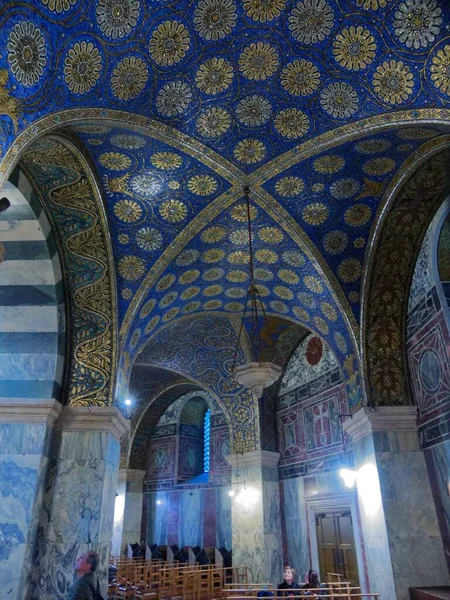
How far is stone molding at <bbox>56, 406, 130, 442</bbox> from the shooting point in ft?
21.6

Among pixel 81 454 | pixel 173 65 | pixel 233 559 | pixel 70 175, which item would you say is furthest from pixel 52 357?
pixel 233 559

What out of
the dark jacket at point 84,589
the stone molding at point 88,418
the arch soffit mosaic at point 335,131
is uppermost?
the arch soffit mosaic at point 335,131

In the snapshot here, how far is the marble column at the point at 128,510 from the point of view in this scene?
47.6ft

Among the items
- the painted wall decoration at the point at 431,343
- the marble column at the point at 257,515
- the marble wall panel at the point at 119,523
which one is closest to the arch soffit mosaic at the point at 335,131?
the painted wall decoration at the point at 431,343

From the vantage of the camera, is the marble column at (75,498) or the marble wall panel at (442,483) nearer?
the marble column at (75,498)

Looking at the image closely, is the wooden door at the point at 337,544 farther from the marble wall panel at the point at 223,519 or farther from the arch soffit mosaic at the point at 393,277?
the marble wall panel at the point at 223,519

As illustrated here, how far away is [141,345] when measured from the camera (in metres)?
8.43

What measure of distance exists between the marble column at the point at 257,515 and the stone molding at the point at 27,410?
637 centimetres

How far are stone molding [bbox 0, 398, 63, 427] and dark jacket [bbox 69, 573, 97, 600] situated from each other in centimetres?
324

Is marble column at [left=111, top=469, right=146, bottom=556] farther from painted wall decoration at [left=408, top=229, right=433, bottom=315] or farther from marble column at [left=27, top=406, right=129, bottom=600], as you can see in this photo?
painted wall decoration at [left=408, top=229, right=433, bottom=315]

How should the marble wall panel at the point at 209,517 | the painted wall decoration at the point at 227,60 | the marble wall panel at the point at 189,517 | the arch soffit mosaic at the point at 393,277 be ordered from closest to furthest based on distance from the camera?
the painted wall decoration at the point at 227,60, the arch soffit mosaic at the point at 393,277, the marble wall panel at the point at 189,517, the marble wall panel at the point at 209,517

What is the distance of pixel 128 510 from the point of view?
15250 mm

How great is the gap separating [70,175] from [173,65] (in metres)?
2.04

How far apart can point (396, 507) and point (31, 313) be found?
6133mm
